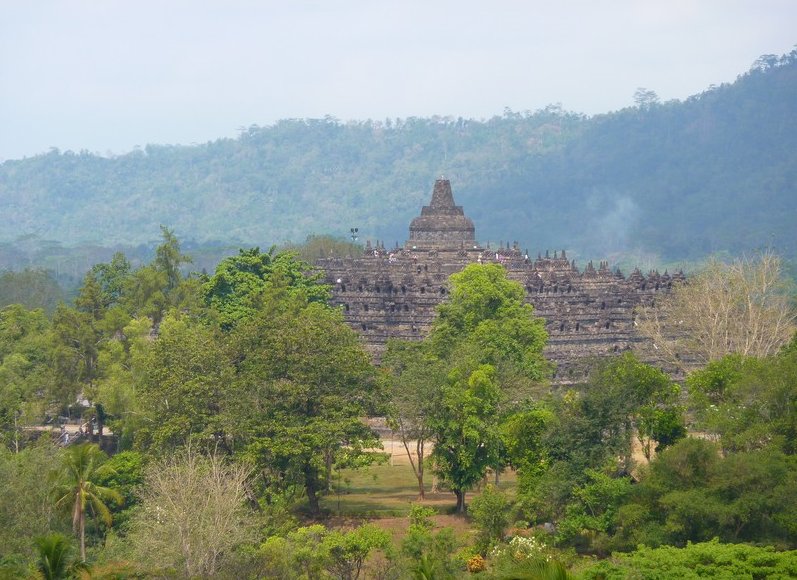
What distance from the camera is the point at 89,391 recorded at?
6819 cm

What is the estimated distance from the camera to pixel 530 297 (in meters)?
83.6

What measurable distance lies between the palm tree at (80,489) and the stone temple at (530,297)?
84.5 ft

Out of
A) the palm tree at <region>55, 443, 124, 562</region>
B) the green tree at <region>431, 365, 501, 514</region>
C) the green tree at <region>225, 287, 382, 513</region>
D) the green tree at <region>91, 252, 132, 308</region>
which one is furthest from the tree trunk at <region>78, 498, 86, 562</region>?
the green tree at <region>91, 252, 132, 308</region>

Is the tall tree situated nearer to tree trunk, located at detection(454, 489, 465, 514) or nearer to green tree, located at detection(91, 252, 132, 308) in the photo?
tree trunk, located at detection(454, 489, 465, 514)

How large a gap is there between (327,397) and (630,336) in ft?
98.5

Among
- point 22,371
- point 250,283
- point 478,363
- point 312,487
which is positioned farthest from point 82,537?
point 250,283

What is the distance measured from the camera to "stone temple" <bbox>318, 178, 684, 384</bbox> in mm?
81188

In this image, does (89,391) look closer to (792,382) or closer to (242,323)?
(242,323)

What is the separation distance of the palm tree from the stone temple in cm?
2577

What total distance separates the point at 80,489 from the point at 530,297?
120 feet

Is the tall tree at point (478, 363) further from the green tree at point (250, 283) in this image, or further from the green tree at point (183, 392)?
the green tree at point (183, 392)

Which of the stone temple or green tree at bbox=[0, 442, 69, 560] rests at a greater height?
the stone temple

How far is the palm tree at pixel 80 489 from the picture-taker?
168 feet

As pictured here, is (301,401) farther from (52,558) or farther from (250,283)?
(250,283)
